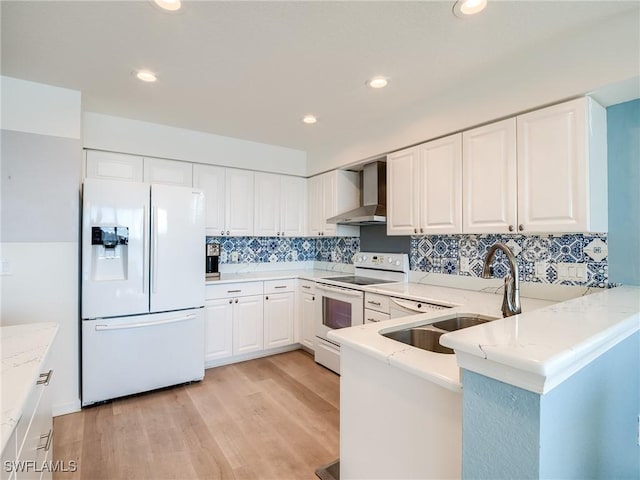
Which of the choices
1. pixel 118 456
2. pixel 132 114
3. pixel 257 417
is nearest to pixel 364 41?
pixel 132 114

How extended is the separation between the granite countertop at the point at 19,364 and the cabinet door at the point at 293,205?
2681 millimetres

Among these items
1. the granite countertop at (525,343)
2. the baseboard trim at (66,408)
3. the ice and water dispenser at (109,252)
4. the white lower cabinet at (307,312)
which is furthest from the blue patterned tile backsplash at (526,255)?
the baseboard trim at (66,408)

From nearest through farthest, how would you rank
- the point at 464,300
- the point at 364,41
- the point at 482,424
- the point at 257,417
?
the point at 482,424, the point at 364,41, the point at 464,300, the point at 257,417

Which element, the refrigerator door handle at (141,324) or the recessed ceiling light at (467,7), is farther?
the refrigerator door handle at (141,324)

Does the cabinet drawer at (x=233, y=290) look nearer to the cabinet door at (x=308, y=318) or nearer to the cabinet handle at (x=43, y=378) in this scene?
the cabinet door at (x=308, y=318)

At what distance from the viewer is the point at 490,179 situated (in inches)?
84.8

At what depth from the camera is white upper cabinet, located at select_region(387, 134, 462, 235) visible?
238 centimetres

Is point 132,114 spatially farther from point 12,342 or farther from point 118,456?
point 118,456

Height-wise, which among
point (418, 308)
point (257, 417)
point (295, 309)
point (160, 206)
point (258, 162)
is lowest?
point (257, 417)

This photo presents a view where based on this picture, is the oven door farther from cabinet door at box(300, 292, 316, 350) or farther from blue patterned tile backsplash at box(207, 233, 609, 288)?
blue patterned tile backsplash at box(207, 233, 609, 288)

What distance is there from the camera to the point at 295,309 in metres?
3.65

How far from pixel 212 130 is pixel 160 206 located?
1138mm

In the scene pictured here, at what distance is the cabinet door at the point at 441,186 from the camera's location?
2.36m

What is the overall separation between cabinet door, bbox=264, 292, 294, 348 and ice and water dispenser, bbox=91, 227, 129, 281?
4.71ft
